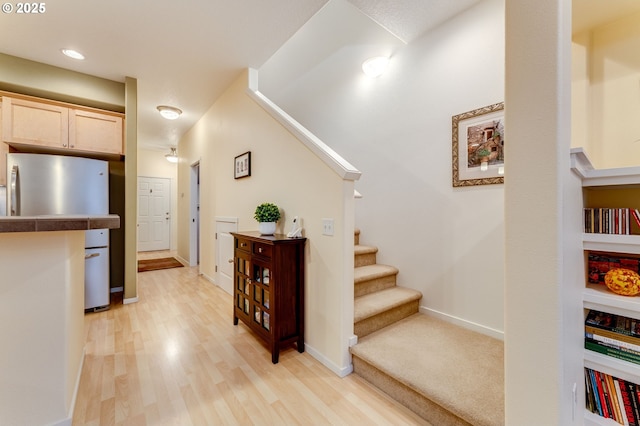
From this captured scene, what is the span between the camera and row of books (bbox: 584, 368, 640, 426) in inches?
37.8

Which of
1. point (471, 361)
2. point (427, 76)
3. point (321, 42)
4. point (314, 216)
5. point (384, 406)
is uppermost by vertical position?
point (321, 42)

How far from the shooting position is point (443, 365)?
1.58 m

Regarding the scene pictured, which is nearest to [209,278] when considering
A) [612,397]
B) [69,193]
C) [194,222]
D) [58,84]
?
[194,222]

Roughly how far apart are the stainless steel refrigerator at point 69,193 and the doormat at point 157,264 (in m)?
1.96

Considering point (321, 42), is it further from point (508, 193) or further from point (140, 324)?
point (140, 324)

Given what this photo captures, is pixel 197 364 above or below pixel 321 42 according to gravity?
below

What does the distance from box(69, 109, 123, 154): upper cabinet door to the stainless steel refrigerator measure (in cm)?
27

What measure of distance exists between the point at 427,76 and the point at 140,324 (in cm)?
363

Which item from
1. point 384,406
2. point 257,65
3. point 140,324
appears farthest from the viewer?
point 257,65

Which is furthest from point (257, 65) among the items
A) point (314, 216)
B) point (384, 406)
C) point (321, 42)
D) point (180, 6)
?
point (384, 406)

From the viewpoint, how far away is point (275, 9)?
2.05 m

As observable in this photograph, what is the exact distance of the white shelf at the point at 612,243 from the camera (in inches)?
37.5

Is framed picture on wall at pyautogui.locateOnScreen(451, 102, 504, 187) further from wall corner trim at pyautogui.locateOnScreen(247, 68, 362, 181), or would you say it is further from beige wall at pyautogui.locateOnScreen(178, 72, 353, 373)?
beige wall at pyautogui.locateOnScreen(178, 72, 353, 373)

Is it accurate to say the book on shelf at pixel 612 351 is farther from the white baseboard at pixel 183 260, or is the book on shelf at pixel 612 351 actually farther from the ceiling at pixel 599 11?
the white baseboard at pixel 183 260
